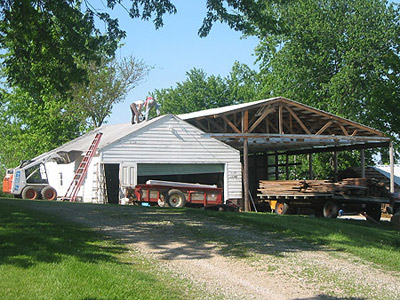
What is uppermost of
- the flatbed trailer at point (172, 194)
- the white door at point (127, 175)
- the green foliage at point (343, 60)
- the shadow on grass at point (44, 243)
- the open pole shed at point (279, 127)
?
the green foliage at point (343, 60)

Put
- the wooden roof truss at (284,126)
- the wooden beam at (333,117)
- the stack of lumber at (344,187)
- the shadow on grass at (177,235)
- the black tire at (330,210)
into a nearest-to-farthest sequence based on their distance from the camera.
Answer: the shadow on grass at (177,235), the stack of lumber at (344,187), the black tire at (330,210), the wooden roof truss at (284,126), the wooden beam at (333,117)

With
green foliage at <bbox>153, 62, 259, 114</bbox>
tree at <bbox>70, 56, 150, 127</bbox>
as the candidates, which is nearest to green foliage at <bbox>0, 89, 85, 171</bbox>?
tree at <bbox>70, 56, 150, 127</bbox>

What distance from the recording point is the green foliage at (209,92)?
7721 cm

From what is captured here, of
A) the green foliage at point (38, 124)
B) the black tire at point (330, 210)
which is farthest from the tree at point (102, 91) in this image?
the black tire at point (330, 210)

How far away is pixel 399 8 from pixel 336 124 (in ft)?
56.3

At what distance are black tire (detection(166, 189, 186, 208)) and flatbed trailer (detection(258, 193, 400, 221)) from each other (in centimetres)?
Answer: 508

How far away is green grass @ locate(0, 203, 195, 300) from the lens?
7.69 metres

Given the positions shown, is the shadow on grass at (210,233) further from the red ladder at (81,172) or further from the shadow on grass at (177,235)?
the red ladder at (81,172)

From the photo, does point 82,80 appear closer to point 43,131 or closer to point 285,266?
point 285,266

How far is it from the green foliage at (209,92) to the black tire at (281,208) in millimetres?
47497

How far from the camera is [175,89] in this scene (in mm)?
85562

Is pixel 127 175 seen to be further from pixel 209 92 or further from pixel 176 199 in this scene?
pixel 209 92

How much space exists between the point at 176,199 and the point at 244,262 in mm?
14384

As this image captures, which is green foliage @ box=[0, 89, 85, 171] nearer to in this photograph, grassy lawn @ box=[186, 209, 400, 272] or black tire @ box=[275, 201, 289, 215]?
black tire @ box=[275, 201, 289, 215]
